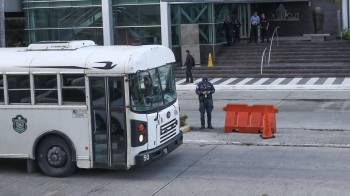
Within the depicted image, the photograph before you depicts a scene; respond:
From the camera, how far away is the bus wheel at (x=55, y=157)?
46.4 feet

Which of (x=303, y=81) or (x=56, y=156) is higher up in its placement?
(x=303, y=81)

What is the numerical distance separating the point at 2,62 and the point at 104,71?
7.74 feet

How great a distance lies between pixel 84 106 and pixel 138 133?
4.05 ft

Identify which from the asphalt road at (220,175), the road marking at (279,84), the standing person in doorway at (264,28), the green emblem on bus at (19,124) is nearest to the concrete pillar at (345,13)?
the standing person in doorway at (264,28)

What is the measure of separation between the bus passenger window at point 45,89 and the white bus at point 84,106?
0.02 meters

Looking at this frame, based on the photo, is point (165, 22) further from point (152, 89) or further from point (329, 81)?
point (152, 89)

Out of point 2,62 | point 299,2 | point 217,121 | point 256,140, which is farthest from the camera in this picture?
point 299,2

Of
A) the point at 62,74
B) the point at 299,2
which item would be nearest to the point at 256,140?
the point at 62,74

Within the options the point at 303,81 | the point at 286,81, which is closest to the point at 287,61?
the point at 286,81

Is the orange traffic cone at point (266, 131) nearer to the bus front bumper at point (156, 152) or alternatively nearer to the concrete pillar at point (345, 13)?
the bus front bumper at point (156, 152)

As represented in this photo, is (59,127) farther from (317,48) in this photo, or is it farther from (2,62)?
(317,48)

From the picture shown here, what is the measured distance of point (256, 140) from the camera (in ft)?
57.3

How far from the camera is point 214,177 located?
13.7 metres

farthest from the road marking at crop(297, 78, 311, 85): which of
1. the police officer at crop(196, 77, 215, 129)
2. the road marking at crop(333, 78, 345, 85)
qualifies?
the police officer at crop(196, 77, 215, 129)
